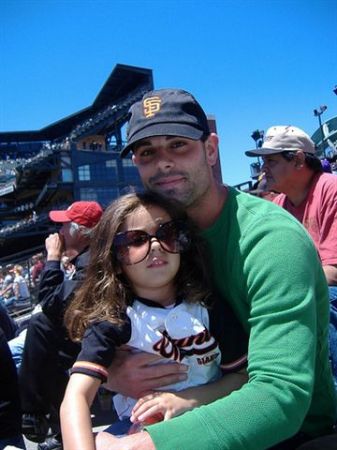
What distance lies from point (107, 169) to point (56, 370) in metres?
47.8

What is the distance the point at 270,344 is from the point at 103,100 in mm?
66187

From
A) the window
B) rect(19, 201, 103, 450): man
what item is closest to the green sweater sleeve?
rect(19, 201, 103, 450): man

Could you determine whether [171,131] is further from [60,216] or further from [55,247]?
[60,216]

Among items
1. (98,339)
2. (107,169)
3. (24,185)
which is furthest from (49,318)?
(24,185)

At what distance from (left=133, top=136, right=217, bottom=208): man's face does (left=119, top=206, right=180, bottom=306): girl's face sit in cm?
12

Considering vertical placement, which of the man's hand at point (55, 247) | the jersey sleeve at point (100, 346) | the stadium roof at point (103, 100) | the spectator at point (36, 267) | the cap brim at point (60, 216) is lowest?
the spectator at point (36, 267)

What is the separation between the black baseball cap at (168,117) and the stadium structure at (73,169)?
43.4m

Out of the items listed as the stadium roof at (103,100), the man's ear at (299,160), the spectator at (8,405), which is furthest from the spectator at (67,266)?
the stadium roof at (103,100)

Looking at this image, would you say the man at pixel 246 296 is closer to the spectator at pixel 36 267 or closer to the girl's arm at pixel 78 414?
the girl's arm at pixel 78 414

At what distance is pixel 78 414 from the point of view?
61.6 inches

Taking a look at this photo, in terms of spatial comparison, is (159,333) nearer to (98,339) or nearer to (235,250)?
(98,339)

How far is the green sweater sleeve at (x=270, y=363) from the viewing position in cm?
133

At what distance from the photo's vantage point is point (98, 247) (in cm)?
212

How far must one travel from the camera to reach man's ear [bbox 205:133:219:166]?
2133 millimetres
